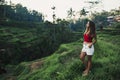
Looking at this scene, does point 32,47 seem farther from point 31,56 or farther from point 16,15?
point 16,15

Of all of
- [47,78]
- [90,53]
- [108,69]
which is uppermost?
[90,53]

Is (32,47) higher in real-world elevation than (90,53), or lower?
lower

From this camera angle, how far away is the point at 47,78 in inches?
324

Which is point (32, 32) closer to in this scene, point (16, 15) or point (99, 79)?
point (16, 15)

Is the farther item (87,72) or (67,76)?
(67,76)

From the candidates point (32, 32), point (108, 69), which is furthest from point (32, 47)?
point (108, 69)

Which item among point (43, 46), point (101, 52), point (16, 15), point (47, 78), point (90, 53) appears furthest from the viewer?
point (16, 15)

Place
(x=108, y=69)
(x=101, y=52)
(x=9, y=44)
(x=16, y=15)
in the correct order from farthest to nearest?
(x=16, y=15)
(x=9, y=44)
(x=101, y=52)
(x=108, y=69)

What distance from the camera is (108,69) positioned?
672 cm

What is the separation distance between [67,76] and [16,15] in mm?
61894

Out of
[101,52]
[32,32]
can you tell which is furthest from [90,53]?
[32,32]

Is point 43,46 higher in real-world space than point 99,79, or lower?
lower

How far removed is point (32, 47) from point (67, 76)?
3147 cm

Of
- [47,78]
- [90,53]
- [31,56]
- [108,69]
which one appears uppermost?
[90,53]
